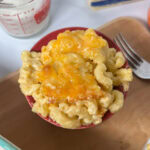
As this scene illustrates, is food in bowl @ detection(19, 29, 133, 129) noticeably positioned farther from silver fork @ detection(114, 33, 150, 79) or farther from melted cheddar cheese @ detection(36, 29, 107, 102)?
silver fork @ detection(114, 33, 150, 79)

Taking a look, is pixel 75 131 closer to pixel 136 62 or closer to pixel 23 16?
pixel 136 62

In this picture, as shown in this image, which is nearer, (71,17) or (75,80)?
(75,80)

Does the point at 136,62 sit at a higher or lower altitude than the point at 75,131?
higher

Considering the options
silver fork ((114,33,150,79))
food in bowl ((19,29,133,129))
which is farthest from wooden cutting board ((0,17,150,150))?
food in bowl ((19,29,133,129))

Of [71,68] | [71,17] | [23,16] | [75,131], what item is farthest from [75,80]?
[71,17]

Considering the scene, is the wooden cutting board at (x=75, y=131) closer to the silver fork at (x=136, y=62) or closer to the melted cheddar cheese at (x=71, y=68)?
the silver fork at (x=136, y=62)

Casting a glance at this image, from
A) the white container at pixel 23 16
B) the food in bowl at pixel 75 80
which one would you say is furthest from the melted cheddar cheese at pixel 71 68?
the white container at pixel 23 16

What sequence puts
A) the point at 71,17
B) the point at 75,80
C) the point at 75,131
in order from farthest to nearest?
1. the point at 71,17
2. the point at 75,131
3. the point at 75,80

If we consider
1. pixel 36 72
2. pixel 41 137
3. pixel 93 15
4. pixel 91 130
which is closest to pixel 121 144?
pixel 91 130
